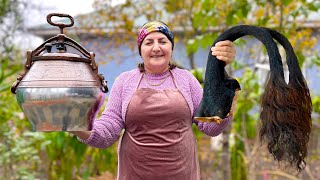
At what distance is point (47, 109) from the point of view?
5.47 ft

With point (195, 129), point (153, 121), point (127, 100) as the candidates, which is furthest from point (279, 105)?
point (195, 129)

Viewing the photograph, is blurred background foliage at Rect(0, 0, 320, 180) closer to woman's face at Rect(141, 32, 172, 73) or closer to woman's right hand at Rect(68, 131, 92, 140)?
woman's face at Rect(141, 32, 172, 73)

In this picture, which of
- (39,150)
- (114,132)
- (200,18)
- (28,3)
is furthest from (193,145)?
(28,3)

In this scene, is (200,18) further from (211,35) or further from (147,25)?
(147,25)

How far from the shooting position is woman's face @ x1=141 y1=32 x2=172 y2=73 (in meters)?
1.88

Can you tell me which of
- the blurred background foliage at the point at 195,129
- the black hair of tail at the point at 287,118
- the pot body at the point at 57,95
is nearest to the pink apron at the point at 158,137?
the pot body at the point at 57,95

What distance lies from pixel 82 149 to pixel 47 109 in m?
3.05

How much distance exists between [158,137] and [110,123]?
0.20m

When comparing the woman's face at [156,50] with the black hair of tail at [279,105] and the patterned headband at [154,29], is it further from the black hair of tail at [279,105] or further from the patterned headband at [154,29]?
the black hair of tail at [279,105]

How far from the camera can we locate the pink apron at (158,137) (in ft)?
6.17

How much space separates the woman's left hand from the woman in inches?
9.9

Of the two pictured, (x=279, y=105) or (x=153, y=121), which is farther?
(x=153, y=121)

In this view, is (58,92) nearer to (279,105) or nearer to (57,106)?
(57,106)

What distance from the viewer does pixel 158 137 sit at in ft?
6.20
